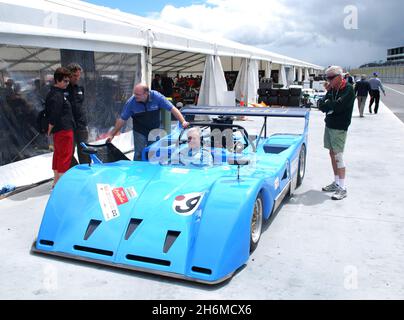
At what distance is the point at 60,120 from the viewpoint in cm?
519

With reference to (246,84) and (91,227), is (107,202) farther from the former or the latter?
(246,84)

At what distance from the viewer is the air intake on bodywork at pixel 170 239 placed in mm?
3065

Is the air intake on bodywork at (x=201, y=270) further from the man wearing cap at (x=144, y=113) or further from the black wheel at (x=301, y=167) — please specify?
the black wheel at (x=301, y=167)

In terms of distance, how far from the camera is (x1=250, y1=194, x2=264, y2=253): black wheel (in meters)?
3.52

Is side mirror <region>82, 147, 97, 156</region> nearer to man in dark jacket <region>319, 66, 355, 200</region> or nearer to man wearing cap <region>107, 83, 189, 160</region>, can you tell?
man wearing cap <region>107, 83, 189, 160</region>

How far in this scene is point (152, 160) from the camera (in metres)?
4.40

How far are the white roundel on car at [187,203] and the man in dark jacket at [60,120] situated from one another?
2510 millimetres

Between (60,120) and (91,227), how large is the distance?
7.60 feet

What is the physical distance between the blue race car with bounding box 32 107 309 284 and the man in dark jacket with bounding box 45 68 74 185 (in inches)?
50.1

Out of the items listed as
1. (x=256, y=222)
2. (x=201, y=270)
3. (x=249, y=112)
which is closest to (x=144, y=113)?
(x=249, y=112)

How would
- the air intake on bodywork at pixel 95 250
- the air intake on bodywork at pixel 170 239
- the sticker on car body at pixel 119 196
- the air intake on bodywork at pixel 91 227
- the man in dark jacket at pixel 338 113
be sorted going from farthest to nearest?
the man in dark jacket at pixel 338 113 < the sticker on car body at pixel 119 196 < the air intake on bodywork at pixel 91 227 < the air intake on bodywork at pixel 95 250 < the air intake on bodywork at pixel 170 239

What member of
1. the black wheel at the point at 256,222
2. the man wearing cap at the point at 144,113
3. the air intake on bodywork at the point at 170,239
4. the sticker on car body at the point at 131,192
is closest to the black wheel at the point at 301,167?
the man wearing cap at the point at 144,113

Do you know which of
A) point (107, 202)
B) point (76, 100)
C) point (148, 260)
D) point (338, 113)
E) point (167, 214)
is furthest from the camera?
point (76, 100)

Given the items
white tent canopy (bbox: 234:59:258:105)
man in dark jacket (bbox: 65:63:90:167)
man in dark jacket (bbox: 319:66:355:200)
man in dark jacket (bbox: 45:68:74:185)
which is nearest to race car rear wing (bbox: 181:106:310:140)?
man in dark jacket (bbox: 319:66:355:200)
